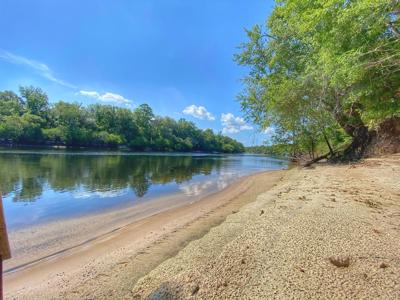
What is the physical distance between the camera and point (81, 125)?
8019 centimetres

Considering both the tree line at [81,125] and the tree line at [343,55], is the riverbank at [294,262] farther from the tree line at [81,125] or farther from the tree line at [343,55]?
the tree line at [81,125]

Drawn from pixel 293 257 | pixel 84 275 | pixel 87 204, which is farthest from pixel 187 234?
pixel 87 204

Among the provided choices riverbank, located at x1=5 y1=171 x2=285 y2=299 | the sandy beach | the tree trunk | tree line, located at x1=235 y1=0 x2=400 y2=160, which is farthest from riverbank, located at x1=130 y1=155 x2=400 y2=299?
the tree trunk

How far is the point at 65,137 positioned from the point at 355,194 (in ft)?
256

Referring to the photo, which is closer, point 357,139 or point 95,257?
point 95,257

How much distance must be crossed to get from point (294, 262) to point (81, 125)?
87792 mm

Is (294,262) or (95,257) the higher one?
(294,262)

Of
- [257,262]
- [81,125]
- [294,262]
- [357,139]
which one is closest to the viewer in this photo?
[294,262]

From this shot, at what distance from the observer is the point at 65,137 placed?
70.9 m

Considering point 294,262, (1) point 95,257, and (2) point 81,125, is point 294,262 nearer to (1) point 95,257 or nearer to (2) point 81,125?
(1) point 95,257

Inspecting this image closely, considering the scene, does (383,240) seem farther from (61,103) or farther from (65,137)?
(61,103)

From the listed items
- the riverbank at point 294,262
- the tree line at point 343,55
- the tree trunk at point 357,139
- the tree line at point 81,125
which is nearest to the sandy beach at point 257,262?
the riverbank at point 294,262

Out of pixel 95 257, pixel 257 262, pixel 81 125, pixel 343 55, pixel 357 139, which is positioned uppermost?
pixel 81 125

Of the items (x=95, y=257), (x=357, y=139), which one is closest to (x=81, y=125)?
(x=357, y=139)
